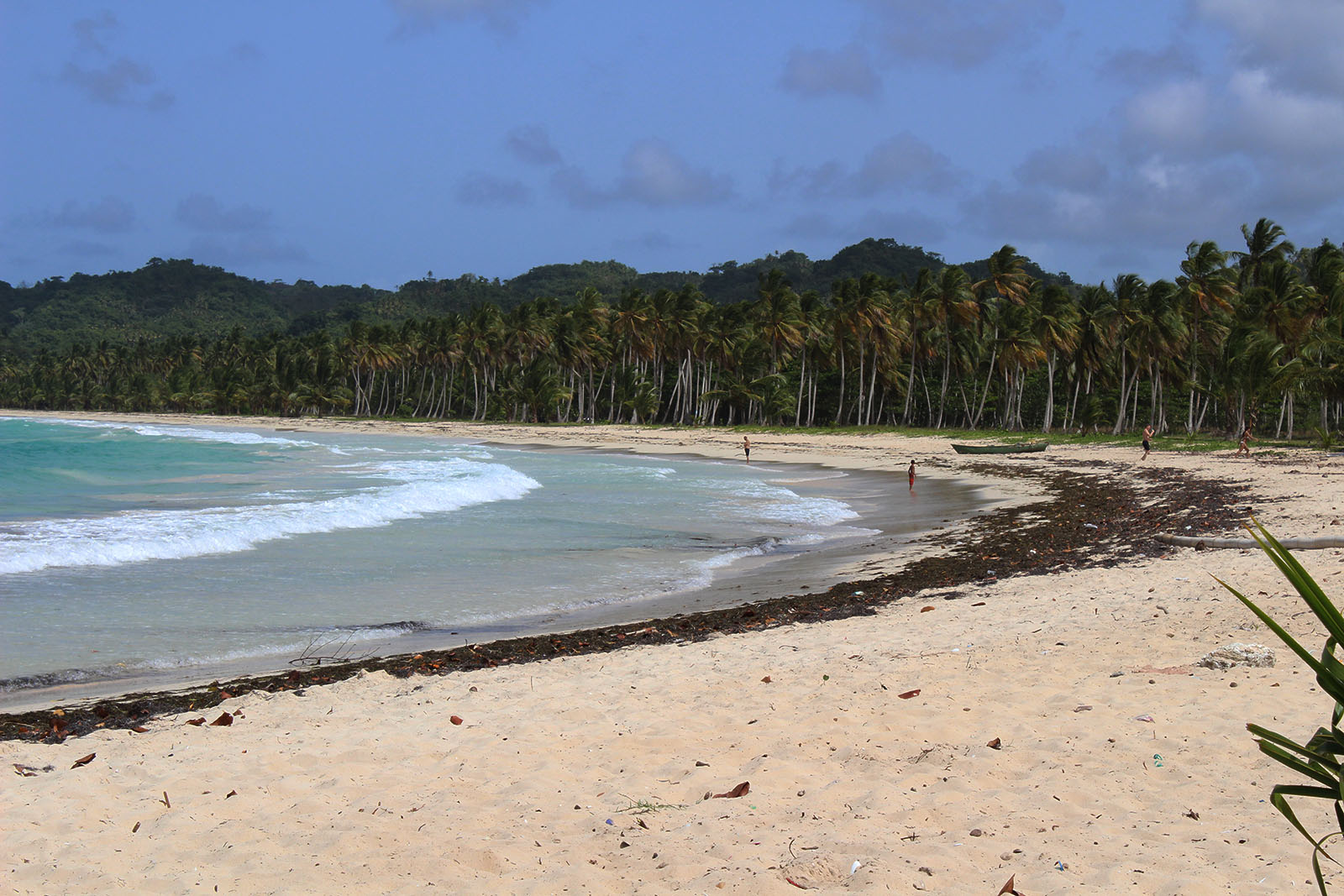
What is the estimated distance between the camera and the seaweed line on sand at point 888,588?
6664mm

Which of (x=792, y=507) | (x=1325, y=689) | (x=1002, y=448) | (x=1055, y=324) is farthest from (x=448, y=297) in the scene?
(x=1325, y=689)

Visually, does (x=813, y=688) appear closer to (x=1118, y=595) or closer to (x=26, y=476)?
(x=1118, y=595)

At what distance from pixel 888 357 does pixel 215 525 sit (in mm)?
48117

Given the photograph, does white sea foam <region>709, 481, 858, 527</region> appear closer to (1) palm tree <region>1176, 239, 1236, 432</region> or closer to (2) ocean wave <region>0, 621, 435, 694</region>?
(2) ocean wave <region>0, 621, 435, 694</region>

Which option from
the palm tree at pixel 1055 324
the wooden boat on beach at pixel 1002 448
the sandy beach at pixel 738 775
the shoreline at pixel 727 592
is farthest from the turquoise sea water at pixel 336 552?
the palm tree at pixel 1055 324

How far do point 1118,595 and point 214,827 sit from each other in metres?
7.76

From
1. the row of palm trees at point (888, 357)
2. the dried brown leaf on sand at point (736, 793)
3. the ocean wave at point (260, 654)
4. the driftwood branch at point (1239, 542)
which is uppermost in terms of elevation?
the row of palm trees at point (888, 357)

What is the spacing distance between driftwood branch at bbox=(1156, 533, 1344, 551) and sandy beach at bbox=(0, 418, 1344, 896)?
1470mm

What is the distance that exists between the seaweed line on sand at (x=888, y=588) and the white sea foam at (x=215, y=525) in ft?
23.9

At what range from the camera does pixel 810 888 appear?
12.3ft

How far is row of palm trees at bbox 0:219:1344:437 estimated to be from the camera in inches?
1556

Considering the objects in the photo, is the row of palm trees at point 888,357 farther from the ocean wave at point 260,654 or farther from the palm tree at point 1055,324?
the ocean wave at point 260,654

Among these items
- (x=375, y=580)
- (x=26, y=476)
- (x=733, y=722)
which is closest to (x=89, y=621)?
(x=375, y=580)

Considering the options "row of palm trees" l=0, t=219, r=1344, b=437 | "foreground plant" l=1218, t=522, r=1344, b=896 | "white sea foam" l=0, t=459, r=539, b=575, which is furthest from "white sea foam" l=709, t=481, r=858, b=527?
"row of palm trees" l=0, t=219, r=1344, b=437
